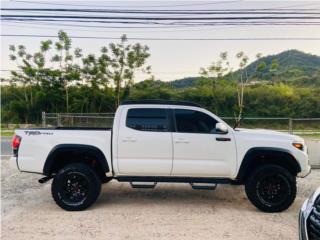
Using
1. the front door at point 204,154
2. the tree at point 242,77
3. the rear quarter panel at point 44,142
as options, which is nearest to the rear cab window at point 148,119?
the front door at point 204,154

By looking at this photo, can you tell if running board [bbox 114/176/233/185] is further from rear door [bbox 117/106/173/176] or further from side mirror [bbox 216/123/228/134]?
side mirror [bbox 216/123/228/134]

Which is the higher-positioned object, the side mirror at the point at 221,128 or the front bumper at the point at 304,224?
the side mirror at the point at 221,128

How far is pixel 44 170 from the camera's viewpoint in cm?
507

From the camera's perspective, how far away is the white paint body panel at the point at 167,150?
5012 mm

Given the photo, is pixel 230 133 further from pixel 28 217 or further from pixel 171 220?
pixel 28 217

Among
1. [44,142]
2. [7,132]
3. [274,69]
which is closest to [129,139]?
[44,142]

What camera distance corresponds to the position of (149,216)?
15.6ft

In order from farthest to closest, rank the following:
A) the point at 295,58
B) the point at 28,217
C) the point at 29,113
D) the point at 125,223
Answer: the point at 295,58, the point at 29,113, the point at 28,217, the point at 125,223

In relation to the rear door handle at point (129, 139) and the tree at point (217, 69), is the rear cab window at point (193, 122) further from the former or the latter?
the tree at point (217, 69)

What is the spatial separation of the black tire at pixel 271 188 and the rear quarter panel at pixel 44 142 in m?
2.51

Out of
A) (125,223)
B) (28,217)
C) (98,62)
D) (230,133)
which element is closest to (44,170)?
(28,217)

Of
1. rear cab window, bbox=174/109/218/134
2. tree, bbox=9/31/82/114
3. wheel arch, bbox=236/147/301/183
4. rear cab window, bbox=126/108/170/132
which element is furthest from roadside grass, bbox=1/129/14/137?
wheel arch, bbox=236/147/301/183

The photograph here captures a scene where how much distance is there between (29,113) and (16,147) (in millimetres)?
19010

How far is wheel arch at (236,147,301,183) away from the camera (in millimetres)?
4945
